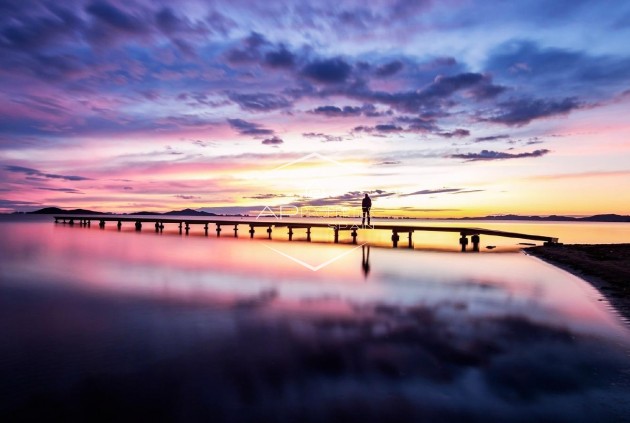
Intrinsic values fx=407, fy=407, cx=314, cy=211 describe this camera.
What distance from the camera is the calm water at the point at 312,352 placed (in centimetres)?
659

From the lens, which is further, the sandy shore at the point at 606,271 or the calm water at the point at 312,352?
the sandy shore at the point at 606,271

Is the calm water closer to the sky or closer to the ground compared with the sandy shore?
closer to the ground

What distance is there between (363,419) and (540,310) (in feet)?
36.5

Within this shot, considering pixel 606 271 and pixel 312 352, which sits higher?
pixel 606 271

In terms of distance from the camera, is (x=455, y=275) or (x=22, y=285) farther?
(x=455, y=275)

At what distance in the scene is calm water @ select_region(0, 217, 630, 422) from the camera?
6.59 metres

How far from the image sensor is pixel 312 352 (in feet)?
30.6

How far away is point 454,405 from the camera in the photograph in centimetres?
668

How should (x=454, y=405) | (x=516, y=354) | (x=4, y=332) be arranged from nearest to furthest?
(x=454, y=405) → (x=516, y=354) → (x=4, y=332)

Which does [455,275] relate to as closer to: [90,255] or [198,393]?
[198,393]

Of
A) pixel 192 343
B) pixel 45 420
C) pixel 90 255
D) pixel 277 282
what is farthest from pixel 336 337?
pixel 90 255

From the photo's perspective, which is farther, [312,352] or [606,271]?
[606,271]

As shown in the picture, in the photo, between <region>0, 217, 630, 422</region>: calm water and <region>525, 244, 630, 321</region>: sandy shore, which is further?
<region>525, 244, 630, 321</region>: sandy shore

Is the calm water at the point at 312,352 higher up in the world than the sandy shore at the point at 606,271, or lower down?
lower down
